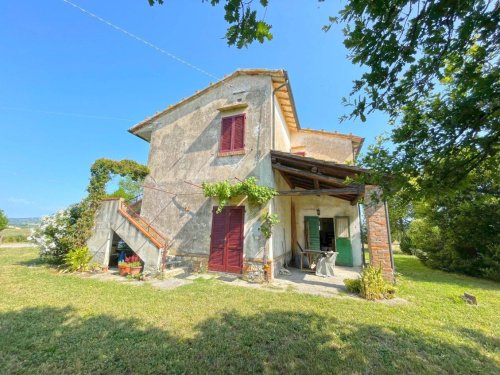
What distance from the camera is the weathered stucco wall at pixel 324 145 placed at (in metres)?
13.7

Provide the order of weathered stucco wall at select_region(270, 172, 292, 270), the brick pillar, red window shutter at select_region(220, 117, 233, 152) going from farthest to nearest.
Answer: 1. red window shutter at select_region(220, 117, 233, 152)
2. weathered stucco wall at select_region(270, 172, 292, 270)
3. the brick pillar

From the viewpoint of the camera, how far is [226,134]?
9.59 m

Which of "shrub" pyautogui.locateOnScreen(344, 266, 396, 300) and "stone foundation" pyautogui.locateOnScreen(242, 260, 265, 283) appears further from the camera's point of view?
"stone foundation" pyautogui.locateOnScreen(242, 260, 265, 283)

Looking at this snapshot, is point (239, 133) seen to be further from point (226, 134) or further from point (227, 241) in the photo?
point (227, 241)

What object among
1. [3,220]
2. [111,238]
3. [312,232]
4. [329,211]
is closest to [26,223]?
[3,220]

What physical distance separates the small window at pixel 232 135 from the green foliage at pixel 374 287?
6241 mm

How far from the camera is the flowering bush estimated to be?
905cm

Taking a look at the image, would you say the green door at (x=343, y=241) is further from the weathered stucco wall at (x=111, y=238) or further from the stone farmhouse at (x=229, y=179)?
the weathered stucco wall at (x=111, y=238)

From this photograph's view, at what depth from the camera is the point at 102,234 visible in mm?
9203

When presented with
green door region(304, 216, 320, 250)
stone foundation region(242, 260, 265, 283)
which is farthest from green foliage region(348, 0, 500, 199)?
green door region(304, 216, 320, 250)

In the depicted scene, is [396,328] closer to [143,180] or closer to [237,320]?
[237,320]

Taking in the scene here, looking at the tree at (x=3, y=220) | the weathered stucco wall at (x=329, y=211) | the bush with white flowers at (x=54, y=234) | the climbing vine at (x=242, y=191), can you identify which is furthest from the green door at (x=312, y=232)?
the tree at (x=3, y=220)

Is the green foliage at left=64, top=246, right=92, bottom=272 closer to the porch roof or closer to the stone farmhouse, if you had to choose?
the stone farmhouse

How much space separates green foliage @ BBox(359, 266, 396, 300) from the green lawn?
39 cm
